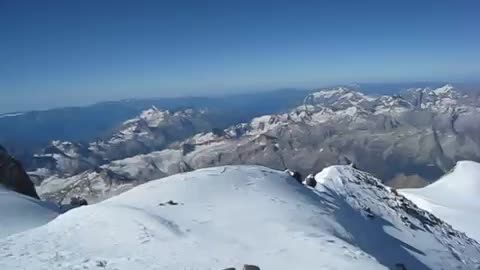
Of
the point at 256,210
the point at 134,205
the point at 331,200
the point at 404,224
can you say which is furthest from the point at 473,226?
the point at 134,205

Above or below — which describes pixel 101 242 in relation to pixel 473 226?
above

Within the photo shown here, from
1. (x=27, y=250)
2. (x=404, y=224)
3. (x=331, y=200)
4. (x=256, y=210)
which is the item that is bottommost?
(x=404, y=224)

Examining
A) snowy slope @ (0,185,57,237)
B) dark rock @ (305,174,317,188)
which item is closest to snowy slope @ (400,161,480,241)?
dark rock @ (305,174,317,188)

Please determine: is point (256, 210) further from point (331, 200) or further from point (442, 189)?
point (442, 189)

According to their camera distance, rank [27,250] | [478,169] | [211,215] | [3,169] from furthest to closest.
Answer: [478,169] < [3,169] < [211,215] < [27,250]

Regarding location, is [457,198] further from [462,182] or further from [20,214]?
[20,214]

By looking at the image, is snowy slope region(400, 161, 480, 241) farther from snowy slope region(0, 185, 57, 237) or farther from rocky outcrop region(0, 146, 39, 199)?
rocky outcrop region(0, 146, 39, 199)

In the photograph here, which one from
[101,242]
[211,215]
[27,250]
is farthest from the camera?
[211,215]
